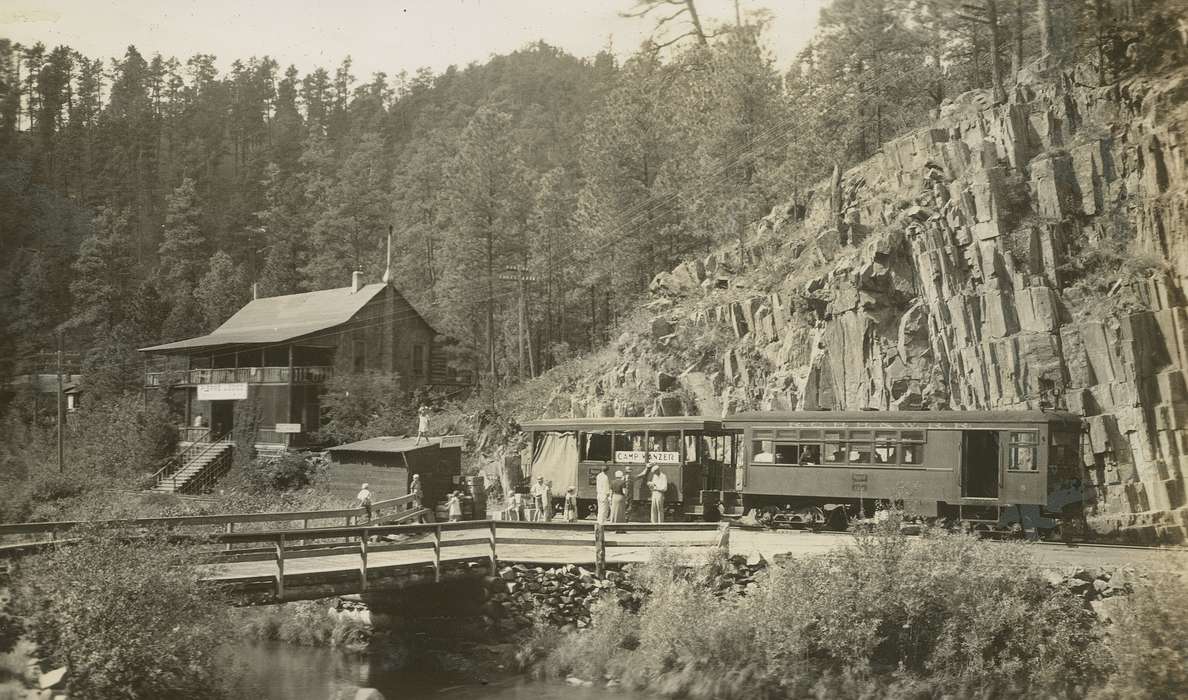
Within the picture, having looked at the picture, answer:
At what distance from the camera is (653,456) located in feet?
90.9

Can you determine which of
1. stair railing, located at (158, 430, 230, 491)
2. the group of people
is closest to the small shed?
the group of people

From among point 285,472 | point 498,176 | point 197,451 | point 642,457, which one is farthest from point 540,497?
point 498,176

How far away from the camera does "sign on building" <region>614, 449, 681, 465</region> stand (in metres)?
27.4

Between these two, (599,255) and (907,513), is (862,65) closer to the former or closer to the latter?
(599,255)

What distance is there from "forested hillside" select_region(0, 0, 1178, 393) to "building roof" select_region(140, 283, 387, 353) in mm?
5256

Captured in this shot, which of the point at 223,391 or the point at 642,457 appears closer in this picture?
the point at 642,457

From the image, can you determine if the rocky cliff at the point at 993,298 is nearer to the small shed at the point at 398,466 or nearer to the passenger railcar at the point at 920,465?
the passenger railcar at the point at 920,465

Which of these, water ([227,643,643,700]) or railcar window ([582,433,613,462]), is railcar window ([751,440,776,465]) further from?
water ([227,643,643,700])

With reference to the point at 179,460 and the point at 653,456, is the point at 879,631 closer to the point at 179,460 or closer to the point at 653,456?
the point at 653,456

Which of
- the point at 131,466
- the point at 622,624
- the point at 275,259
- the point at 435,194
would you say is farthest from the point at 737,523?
the point at 275,259

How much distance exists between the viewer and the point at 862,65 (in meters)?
48.7

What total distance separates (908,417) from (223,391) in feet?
110

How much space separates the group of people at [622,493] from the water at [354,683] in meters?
6.64

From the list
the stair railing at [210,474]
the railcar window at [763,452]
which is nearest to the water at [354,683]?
the railcar window at [763,452]
